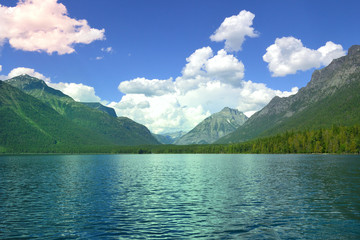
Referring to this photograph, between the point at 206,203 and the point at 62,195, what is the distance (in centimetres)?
2604

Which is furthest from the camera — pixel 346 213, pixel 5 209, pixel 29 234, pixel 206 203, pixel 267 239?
pixel 206 203

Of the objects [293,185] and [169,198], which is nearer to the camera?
[169,198]

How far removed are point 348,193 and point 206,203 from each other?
25.3 metres

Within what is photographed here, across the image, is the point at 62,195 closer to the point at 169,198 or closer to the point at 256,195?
the point at 169,198

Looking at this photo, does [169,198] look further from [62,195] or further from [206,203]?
[62,195]

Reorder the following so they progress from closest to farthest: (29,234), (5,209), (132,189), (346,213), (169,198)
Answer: (29,234)
(346,213)
(5,209)
(169,198)
(132,189)

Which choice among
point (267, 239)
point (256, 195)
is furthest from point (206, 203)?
point (267, 239)

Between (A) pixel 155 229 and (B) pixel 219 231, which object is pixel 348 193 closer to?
(B) pixel 219 231

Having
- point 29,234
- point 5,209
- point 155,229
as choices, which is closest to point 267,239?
point 155,229

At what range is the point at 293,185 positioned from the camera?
189 ft

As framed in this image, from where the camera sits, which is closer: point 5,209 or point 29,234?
point 29,234

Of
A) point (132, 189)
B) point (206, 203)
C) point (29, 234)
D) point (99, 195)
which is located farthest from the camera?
point (132, 189)

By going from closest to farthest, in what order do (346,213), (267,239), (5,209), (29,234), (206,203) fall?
(267,239), (29,234), (346,213), (5,209), (206,203)

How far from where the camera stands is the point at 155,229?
2838cm
